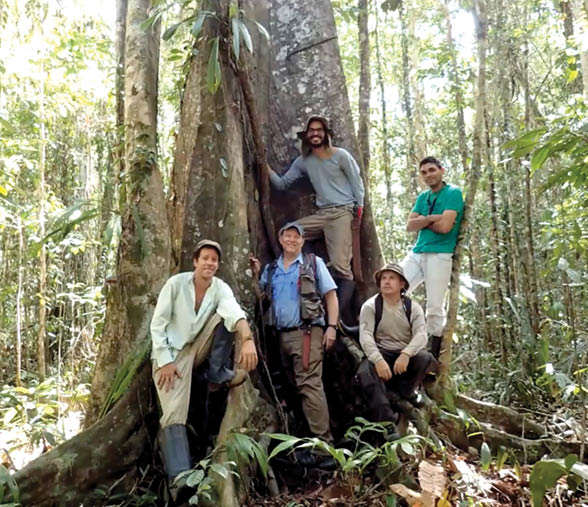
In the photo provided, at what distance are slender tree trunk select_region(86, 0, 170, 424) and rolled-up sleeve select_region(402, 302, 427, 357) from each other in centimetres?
191

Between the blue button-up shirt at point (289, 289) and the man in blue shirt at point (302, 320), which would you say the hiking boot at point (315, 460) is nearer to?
the man in blue shirt at point (302, 320)

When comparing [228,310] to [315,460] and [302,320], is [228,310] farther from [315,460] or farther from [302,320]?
[315,460]

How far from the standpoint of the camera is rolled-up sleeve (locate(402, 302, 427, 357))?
3.94m

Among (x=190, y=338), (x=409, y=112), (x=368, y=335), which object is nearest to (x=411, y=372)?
(x=368, y=335)

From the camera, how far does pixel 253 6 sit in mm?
5520

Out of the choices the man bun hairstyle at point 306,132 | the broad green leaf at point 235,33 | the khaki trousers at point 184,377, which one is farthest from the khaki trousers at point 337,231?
the broad green leaf at point 235,33

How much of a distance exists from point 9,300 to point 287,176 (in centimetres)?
702

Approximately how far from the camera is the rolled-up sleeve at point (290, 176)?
5.01 m

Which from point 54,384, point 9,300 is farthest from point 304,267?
point 9,300

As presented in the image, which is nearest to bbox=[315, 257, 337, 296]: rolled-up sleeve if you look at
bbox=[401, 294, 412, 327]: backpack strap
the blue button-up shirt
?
the blue button-up shirt

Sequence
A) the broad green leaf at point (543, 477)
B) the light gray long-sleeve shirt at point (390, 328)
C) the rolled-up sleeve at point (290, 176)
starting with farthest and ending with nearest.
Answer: the rolled-up sleeve at point (290, 176)
the light gray long-sleeve shirt at point (390, 328)
the broad green leaf at point (543, 477)

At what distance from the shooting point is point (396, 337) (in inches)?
162

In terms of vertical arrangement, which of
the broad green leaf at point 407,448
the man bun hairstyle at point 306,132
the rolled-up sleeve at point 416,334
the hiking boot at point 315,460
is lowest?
the hiking boot at point 315,460

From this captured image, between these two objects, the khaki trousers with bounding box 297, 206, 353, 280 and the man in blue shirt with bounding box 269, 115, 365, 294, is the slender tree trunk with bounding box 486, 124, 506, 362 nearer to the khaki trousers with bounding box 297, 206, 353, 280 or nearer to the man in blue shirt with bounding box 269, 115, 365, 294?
the man in blue shirt with bounding box 269, 115, 365, 294
